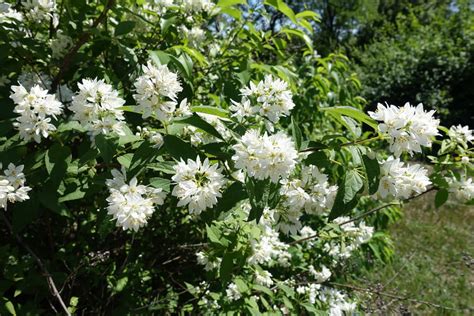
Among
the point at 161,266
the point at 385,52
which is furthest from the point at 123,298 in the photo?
the point at 385,52

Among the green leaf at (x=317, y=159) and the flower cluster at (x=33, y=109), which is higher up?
the green leaf at (x=317, y=159)

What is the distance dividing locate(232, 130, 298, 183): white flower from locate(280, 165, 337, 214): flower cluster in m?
0.29

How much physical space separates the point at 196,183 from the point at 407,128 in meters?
Result: 0.72

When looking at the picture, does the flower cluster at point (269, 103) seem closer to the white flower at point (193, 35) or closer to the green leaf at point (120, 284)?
the white flower at point (193, 35)

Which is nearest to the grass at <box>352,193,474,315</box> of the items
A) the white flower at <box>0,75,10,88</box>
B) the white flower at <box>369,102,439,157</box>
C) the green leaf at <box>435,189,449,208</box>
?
the green leaf at <box>435,189,449,208</box>

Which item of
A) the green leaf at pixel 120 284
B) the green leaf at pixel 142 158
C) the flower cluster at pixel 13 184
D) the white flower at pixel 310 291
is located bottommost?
the green leaf at pixel 120 284

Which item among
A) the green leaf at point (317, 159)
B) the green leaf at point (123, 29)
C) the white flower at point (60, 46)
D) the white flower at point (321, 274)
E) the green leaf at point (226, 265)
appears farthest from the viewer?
the white flower at point (321, 274)

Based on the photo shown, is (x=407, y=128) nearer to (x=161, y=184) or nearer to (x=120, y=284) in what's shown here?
(x=161, y=184)

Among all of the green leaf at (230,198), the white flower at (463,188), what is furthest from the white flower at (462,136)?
the green leaf at (230,198)

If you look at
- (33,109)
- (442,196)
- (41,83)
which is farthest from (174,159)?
(442,196)

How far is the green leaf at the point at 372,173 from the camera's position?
1365 mm

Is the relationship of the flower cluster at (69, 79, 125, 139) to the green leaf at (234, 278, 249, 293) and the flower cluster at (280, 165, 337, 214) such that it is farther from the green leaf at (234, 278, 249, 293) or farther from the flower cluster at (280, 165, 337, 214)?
the green leaf at (234, 278, 249, 293)

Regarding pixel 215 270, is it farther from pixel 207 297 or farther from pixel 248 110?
pixel 248 110

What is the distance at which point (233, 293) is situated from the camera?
7.79 feet
